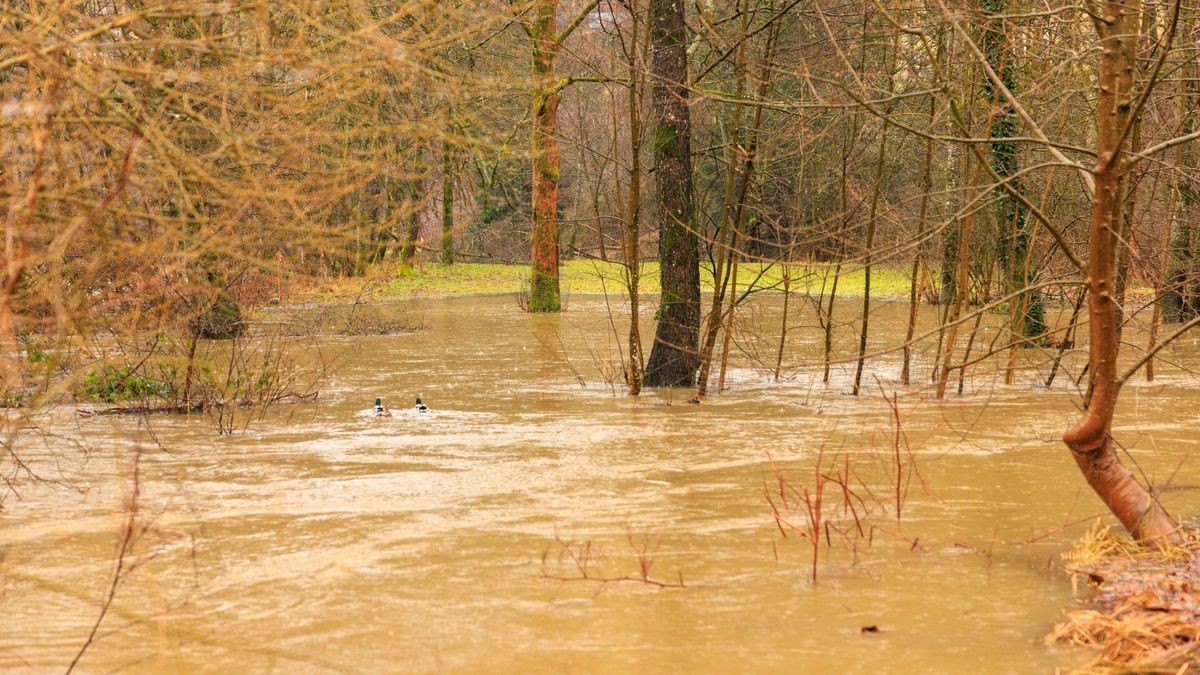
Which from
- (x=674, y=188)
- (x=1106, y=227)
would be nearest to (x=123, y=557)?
(x=1106, y=227)

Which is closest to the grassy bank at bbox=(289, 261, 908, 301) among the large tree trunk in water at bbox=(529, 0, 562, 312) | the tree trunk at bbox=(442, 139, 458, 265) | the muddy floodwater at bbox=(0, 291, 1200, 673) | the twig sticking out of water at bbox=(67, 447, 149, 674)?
the tree trunk at bbox=(442, 139, 458, 265)

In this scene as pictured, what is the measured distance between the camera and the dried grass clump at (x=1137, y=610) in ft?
17.6

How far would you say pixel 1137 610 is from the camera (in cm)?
596

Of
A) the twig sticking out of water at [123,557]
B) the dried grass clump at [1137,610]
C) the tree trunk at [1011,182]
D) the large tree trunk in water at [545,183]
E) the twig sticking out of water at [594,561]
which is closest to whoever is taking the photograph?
the twig sticking out of water at [123,557]

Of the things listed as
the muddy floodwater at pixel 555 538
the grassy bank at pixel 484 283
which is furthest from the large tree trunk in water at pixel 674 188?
the grassy bank at pixel 484 283

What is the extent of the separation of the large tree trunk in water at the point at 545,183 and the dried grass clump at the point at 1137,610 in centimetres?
1488

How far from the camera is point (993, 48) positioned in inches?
576

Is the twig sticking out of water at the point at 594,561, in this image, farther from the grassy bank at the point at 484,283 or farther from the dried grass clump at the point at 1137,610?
the grassy bank at the point at 484,283

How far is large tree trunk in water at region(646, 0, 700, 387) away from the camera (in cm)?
1412

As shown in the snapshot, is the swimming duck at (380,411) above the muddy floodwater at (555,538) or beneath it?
above

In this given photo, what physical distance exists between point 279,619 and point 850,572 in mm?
3012

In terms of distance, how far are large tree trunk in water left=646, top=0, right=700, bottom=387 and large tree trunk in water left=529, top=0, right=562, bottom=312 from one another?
6.59 meters

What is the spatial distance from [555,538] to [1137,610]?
339cm

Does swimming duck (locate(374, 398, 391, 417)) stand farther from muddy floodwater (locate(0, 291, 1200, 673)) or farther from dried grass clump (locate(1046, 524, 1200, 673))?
dried grass clump (locate(1046, 524, 1200, 673))
